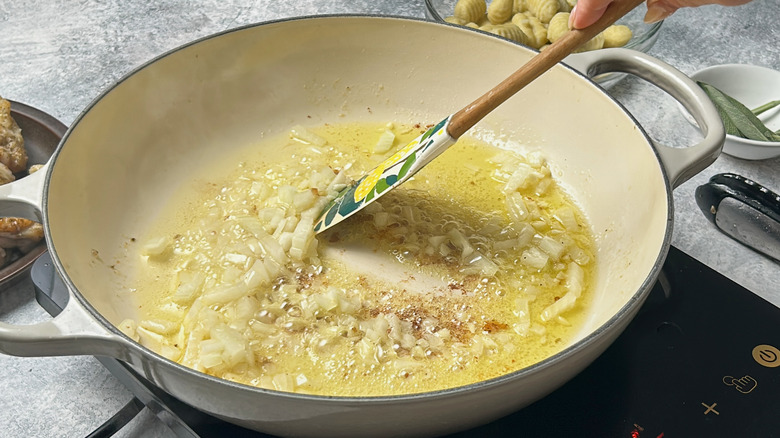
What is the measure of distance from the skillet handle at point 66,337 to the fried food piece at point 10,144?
635 mm

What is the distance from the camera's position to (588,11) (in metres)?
0.85

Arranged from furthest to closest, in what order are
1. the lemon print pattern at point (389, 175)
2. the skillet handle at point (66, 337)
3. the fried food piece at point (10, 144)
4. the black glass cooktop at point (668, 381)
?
the fried food piece at point (10, 144) < the lemon print pattern at point (389, 175) < the black glass cooktop at point (668, 381) < the skillet handle at point (66, 337)

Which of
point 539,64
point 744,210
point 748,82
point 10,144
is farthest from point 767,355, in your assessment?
point 10,144

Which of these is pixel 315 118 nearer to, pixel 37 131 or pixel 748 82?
pixel 37 131

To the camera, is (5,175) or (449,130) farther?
(5,175)

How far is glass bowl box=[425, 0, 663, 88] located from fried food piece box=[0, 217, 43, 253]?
0.86 meters

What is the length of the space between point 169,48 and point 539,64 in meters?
1.03

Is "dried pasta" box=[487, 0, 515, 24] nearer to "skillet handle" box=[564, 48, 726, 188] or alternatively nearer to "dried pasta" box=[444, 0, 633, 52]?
"dried pasta" box=[444, 0, 633, 52]

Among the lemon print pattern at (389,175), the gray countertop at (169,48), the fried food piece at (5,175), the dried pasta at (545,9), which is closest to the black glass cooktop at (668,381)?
the gray countertop at (169,48)

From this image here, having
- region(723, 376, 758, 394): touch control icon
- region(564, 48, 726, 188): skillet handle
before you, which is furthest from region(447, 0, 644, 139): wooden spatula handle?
region(723, 376, 758, 394): touch control icon

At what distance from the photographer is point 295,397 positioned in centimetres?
64

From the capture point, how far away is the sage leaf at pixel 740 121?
1.30 meters

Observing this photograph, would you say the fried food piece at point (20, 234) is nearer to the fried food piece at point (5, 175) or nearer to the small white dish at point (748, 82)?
the fried food piece at point (5, 175)

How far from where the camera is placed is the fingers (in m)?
0.84
